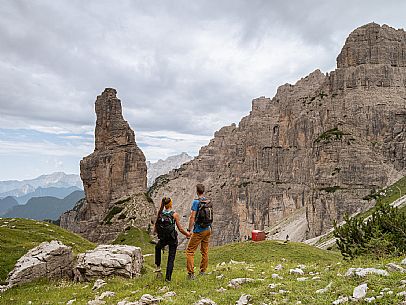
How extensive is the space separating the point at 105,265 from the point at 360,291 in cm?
1238

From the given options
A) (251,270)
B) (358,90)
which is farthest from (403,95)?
(251,270)

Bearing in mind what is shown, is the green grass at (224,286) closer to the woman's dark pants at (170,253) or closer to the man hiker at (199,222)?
the woman's dark pants at (170,253)

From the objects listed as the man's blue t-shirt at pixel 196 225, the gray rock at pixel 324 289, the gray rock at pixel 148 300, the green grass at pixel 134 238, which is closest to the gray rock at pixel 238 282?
the man's blue t-shirt at pixel 196 225

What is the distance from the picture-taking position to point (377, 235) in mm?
18062

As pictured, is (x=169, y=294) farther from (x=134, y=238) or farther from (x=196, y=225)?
(x=134, y=238)

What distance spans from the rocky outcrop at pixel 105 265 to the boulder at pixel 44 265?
89 centimetres

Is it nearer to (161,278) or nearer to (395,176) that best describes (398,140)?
(395,176)

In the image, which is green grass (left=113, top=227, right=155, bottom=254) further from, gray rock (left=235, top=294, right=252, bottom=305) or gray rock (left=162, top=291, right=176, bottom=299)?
gray rock (left=235, top=294, right=252, bottom=305)

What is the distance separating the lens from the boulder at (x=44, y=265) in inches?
708

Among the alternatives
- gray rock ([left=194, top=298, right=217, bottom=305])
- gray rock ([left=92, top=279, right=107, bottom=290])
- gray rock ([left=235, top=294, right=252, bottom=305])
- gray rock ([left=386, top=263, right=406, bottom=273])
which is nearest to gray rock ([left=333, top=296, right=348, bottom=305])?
gray rock ([left=235, top=294, right=252, bottom=305])

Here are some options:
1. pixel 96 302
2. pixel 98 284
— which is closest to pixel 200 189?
pixel 96 302

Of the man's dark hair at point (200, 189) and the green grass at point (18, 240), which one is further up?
the man's dark hair at point (200, 189)

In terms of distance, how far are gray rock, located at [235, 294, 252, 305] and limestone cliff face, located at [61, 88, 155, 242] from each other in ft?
307

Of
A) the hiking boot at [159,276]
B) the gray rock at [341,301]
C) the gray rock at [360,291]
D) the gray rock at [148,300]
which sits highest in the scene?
the gray rock at [360,291]
